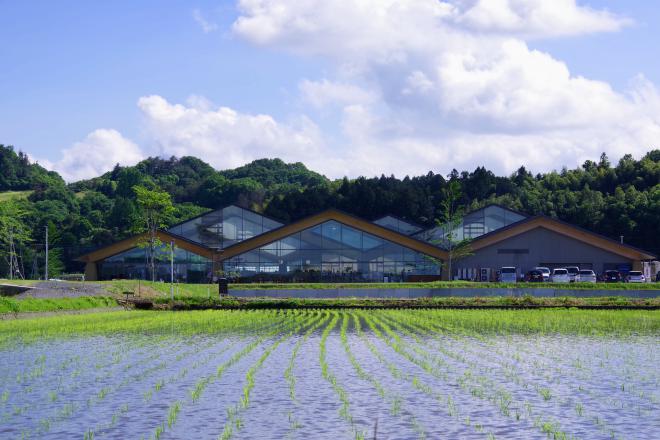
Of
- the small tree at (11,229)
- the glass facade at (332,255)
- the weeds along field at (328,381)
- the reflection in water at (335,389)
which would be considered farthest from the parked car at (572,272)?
the small tree at (11,229)

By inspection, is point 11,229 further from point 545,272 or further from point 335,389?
point 335,389

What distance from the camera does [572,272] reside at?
73.2 m

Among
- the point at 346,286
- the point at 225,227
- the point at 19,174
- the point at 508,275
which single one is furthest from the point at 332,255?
the point at 19,174

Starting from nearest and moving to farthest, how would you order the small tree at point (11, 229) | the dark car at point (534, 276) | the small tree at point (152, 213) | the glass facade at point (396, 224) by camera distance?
1. the small tree at point (152, 213)
2. the dark car at point (534, 276)
3. the small tree at point (11, 229)
4. the glass facade at point (396, 224)

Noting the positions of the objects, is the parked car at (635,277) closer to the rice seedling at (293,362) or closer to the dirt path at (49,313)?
the rice seedling at (293,362)

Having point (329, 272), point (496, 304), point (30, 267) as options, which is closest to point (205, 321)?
point (496, 304)

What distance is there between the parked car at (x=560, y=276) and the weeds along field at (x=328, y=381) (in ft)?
113

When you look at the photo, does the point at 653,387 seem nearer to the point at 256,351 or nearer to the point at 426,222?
the point at 256,351

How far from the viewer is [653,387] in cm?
1950

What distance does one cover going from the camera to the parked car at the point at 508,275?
7222cm

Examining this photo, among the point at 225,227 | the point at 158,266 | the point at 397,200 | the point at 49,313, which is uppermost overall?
the point at 397,200

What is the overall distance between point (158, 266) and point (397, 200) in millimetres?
48114

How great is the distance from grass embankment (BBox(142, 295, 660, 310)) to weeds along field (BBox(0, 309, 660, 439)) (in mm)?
14125

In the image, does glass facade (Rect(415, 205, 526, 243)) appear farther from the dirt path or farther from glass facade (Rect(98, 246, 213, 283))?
the dirt path
